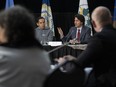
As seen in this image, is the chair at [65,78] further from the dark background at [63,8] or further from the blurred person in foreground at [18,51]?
the dark background at [63,8]

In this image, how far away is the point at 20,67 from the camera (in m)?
1.74

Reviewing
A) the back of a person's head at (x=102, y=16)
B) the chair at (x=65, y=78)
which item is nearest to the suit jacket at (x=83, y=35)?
the back of a person's head at (x=102, y=16)

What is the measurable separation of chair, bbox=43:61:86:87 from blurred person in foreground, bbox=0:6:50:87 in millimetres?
143

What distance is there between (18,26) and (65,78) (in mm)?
518

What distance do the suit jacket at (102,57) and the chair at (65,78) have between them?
16.3 inches

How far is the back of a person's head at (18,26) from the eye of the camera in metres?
1.73

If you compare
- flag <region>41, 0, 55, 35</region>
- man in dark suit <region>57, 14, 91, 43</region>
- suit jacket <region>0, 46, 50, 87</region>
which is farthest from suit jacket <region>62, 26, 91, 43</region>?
suit jacket <region>0, 46, 50, 87</region>

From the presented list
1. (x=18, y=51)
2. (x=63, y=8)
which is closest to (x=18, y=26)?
(x=18, y=51)

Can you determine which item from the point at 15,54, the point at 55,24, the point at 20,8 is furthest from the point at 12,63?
the point at 55,24

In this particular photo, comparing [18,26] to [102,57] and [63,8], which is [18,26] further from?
[63,8]

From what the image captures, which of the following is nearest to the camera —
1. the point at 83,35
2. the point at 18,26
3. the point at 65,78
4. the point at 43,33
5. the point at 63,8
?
the point at 18,26

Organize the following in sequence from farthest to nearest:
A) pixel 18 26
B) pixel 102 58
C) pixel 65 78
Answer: pixel 102 58 < pixel 65 78 < pixel 18 26

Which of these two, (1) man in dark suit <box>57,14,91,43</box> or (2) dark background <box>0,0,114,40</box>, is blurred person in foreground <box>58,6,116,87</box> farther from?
(2) dark background <box>0,0,114,40</box>

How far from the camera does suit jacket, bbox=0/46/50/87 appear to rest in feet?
5.65
